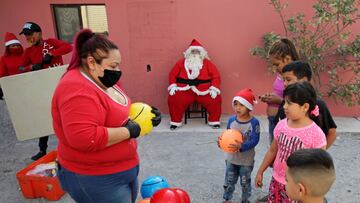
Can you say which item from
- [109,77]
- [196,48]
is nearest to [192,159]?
[196,48]

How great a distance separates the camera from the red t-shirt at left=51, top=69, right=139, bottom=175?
1750mm

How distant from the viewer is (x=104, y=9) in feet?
19.6

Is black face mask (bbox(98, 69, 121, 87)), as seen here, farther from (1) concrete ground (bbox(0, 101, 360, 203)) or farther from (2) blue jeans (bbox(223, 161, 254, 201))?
(1) concrete ground (bbox(0, 101, 360, 203))

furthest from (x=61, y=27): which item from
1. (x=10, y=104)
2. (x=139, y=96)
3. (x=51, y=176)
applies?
(x=51, y=176)

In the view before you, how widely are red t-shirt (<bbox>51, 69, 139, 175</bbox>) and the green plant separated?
379 cm

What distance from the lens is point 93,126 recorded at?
1.77 metres

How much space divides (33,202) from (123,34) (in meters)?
3.35

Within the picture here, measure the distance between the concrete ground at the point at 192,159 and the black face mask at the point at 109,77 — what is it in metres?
1.94

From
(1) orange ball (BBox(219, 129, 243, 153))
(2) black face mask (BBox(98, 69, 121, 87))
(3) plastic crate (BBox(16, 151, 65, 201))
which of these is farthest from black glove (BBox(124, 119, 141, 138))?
(3) plastic crate (BBox(16, 151, 65, 201))

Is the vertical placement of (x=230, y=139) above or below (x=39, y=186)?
above

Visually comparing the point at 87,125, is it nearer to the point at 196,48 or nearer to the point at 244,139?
the point at 244,139

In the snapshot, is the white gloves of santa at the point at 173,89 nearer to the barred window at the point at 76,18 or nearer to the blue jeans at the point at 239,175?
the barred window at the point at 76,18

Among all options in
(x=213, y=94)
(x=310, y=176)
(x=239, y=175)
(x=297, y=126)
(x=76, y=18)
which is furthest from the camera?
(x=76, y=18)

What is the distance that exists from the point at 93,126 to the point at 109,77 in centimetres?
33
